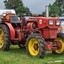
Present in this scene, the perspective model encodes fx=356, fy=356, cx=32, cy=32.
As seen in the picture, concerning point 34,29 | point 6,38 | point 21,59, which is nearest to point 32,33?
point 34,29

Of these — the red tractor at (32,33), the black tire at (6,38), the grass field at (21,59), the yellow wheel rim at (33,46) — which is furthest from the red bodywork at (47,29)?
the black tire at (6,38)

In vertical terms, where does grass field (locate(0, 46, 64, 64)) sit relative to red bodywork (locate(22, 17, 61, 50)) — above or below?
below

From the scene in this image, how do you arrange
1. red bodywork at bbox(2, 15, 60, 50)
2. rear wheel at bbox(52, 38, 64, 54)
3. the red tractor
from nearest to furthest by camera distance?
1. the red tractor
2. red bodywork at bbox(2, 15, 60, 50)
3. rear wheel at bbox(52, 38, 64, 54)

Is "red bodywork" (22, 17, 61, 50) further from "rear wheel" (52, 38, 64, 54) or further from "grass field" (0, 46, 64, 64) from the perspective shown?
"grass field" (0, 46, 64, 64)

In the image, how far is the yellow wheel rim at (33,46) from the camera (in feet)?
39.2

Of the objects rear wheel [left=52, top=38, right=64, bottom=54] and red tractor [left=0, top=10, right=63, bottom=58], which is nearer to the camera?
red tractor [left=0, top=10, right=63, bottom=58]

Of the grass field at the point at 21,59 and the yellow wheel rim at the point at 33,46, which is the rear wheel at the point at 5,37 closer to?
the grass field at the point at 21,59

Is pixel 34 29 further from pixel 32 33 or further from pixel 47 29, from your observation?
pixel 47 29

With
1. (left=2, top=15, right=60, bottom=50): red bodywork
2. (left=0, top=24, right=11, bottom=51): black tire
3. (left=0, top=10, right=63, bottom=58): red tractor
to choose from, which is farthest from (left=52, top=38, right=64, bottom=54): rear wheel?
(left=0, top=24, right=11, bottom=51): black tire

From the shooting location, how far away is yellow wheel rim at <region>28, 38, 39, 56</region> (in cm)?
1196

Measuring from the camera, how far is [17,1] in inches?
2549

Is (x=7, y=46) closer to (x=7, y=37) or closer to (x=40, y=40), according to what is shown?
(x=7, y=37)

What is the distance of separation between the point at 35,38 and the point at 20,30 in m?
1.58

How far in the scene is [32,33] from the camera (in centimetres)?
1205
